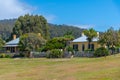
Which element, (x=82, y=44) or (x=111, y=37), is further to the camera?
(x=82, y=44)

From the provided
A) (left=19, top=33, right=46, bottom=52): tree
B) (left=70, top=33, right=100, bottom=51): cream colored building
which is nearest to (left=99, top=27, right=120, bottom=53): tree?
(left=70, top=33, right=100, bottom=51): cream colored building

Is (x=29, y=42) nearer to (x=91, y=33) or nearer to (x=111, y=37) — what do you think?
(x=91, y=33)

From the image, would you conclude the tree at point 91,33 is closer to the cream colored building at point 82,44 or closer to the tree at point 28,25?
the cream colored building at point 82,44

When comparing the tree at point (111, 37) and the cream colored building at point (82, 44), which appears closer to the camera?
the tree at point (111, 37)

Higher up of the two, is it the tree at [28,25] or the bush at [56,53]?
the tree at [28,25]

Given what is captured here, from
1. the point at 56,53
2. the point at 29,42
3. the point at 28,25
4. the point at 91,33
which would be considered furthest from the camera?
the point at 28,25

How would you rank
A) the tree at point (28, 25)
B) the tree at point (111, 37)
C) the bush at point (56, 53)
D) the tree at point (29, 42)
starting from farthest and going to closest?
the tree at point (28, 25)
the tree at point (29, 42)
the bush at point (56, 53)
the tree at point (111, 37)

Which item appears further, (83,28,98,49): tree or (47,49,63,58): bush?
(83,28,98,49): tree

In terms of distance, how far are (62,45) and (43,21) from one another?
4252 cm

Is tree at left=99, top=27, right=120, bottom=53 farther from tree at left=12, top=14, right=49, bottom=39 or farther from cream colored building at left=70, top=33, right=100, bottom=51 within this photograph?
tree at left=12, top=14, right=49, bottom=39

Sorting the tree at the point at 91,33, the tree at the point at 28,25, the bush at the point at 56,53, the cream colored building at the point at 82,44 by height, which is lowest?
the bush at the point at 56,53

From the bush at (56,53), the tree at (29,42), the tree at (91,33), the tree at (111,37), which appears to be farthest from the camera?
the tree at (29,42)

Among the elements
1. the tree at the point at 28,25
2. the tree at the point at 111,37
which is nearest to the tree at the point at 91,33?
the tree at the point at 111,37

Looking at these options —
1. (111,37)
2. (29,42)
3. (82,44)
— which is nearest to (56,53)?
(111,37)
